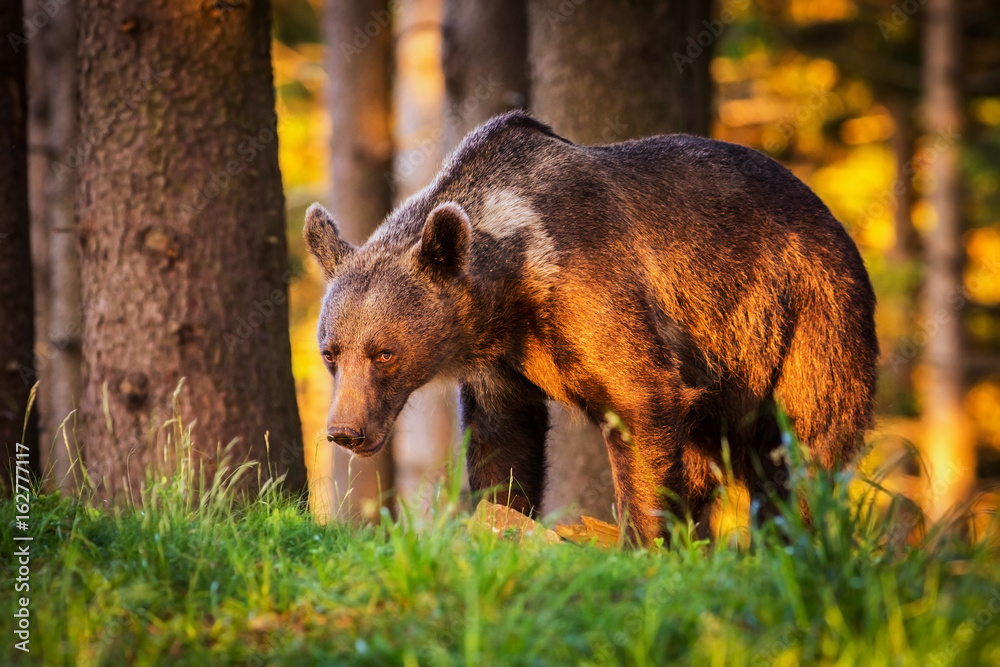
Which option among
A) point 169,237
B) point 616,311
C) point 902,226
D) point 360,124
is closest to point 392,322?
point 616,311

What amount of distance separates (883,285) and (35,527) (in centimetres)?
1638

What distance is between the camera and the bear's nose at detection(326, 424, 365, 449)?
432 cm

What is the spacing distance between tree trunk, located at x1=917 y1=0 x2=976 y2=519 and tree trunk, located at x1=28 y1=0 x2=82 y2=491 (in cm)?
1237

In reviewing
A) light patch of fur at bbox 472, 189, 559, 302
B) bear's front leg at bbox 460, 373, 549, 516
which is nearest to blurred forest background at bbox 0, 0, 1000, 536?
bear's front leg at bbox 460, 373, 549, 516

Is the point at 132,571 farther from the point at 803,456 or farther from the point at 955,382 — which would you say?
the point at 955,382

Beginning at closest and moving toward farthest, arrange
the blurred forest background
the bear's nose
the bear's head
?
the bear's nose → the bear's head → the blurred forest background

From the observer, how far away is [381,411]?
4.59 metres

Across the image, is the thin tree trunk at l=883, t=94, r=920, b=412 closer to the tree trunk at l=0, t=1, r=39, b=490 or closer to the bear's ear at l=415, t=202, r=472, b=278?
the bear's ear at l=415, t=202, r=472, b=278

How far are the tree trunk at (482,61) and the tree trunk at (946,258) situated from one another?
9208 millimetres

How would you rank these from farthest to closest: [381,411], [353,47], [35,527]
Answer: [353,47]
[381,411]
[35,527]

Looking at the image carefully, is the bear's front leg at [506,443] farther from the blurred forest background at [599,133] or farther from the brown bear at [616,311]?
the blurred forest background at [599,133]

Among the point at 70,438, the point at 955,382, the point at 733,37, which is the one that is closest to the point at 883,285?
the point at 955,382

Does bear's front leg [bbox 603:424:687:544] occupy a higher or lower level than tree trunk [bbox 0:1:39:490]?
lower

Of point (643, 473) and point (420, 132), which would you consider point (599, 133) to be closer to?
point (643, 473)
